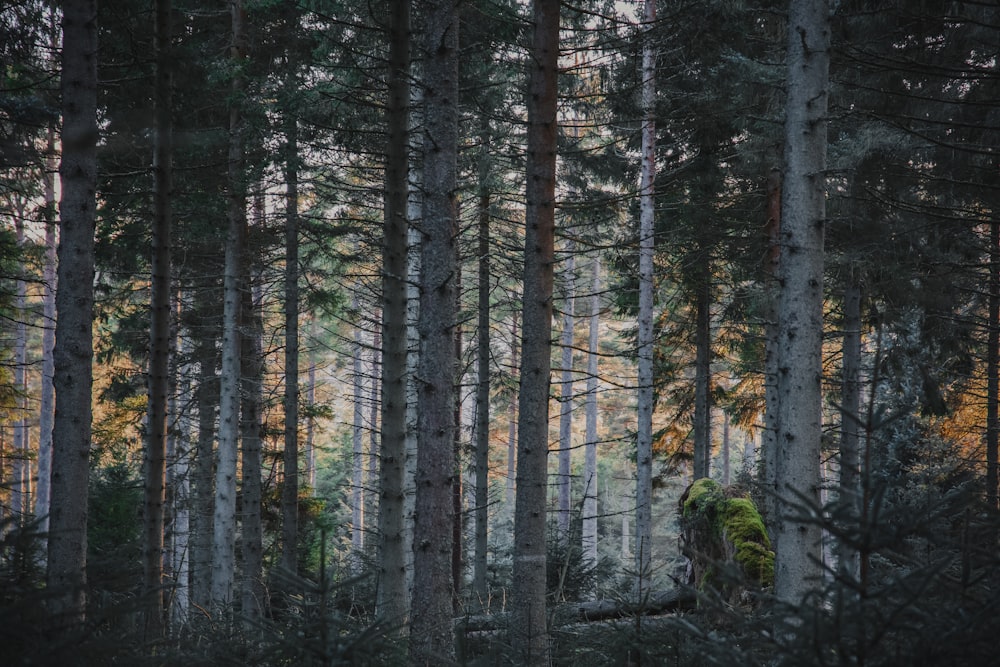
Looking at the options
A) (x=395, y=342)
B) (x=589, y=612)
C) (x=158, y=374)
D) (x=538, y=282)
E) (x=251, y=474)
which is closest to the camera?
(x=538, y=282)

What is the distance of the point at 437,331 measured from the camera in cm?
589

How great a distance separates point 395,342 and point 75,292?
3.10 meters

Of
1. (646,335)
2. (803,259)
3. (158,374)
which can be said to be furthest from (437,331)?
(646,335)

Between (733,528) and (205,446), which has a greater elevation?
(205,446)

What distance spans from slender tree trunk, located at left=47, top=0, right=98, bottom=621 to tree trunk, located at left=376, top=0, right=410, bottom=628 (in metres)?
2.83

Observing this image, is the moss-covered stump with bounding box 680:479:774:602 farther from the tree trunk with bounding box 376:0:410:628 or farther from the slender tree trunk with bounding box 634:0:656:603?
the tree trunk with bounding box 376:0:410:628

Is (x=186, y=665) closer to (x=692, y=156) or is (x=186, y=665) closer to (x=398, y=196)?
(x=398, y=196)

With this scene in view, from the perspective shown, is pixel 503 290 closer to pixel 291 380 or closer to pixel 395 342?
pixel 395 342

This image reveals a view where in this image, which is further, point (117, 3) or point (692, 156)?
point (692, 156)

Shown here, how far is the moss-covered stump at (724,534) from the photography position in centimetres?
941

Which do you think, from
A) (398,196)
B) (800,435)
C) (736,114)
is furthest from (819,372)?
(736,114)

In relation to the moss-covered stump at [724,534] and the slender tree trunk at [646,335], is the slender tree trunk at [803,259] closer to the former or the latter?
the moss-covered stump at [724,534]

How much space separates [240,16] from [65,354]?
7.67 metres

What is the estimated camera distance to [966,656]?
8.16 ft
